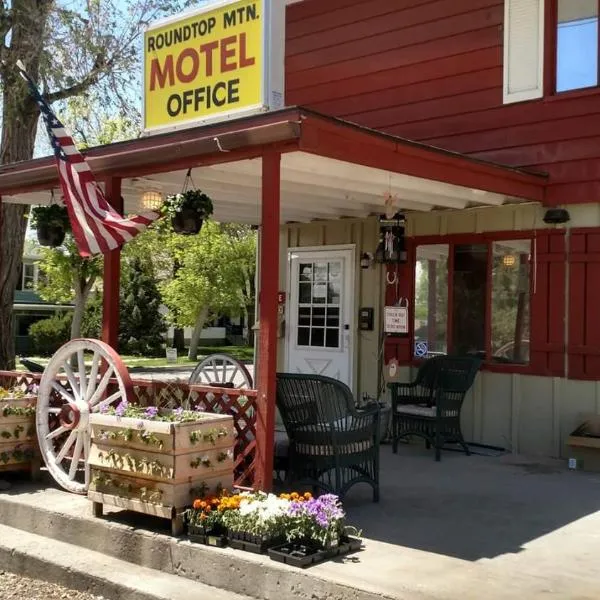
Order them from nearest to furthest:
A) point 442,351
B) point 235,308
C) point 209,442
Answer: point 209,442 → point 442,351 → point 235,308

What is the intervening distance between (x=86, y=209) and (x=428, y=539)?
3.41 metres

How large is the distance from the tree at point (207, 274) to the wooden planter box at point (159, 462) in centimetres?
1775

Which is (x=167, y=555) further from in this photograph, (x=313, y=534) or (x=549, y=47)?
(x=549, y=47)

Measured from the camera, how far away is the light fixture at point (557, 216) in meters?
7.18

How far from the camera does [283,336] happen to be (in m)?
9.70

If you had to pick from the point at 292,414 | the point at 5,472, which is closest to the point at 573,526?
the point at 292,414

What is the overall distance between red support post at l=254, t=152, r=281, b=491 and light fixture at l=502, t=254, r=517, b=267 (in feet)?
11.3

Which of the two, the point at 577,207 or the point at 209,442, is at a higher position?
the point at 577,207

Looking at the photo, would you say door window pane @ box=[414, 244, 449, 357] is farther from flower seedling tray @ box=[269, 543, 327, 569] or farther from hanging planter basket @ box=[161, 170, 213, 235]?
flower seedling tray @ box=[269, 543, 327, 569]

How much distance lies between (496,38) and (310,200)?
101 inches

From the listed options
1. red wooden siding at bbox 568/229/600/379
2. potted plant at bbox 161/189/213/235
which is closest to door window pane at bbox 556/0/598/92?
red wooden siding at bbox 568/229/600/379

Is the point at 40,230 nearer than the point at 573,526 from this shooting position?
No

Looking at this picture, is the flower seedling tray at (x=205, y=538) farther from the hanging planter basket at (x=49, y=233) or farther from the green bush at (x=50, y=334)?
the green bush at (x=50, y=334)

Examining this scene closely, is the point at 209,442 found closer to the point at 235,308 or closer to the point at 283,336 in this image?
the point at 283,336
